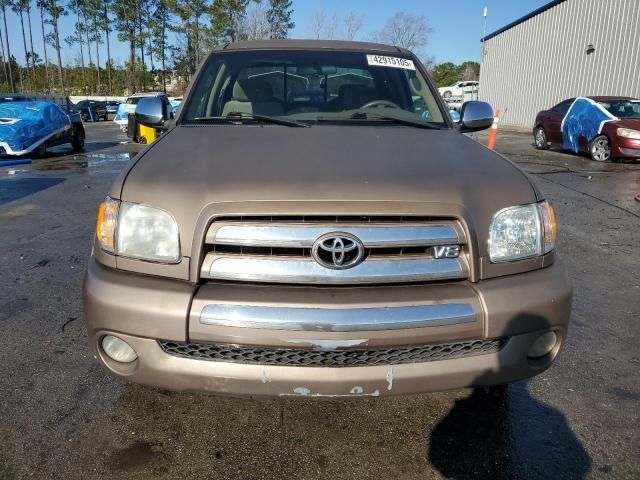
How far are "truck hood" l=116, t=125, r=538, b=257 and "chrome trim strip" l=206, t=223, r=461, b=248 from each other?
2.1 inches

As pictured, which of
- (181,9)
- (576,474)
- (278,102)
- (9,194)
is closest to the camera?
(576,474)

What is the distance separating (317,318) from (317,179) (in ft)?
1.81

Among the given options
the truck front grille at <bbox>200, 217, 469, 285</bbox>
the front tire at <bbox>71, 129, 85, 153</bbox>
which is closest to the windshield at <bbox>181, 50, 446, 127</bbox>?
the truck front grille at <bbox>200, 217, 469, 285</bbox>

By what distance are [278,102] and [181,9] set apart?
161ft

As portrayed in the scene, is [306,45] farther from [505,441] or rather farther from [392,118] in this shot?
[505,441]

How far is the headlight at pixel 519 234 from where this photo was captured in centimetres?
197

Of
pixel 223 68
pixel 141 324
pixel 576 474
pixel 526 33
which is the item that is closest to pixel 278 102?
pixel 223 68

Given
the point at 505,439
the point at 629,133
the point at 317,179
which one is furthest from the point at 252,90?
the point at 629,133

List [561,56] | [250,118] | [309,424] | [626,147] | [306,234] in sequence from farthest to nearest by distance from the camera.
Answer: [561,56]
[626,147]
[250,118]
[309,424]
[306,234]

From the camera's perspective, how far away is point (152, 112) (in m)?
3.27

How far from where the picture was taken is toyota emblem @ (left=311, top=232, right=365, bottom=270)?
1.82 m

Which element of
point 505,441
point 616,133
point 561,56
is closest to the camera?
point 505,441

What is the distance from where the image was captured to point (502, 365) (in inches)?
74.7

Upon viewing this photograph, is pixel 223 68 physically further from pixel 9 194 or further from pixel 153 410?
pixel 9 194
